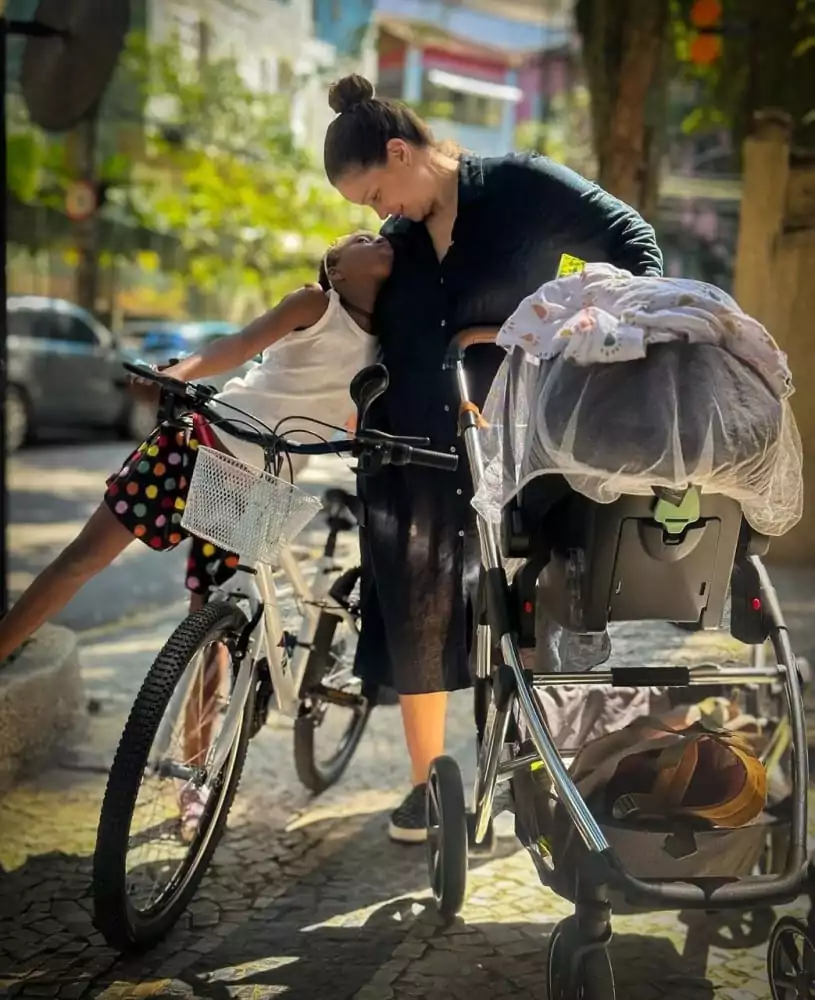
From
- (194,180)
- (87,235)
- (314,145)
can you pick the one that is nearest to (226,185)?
(194,180)

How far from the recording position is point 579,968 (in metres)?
2.07

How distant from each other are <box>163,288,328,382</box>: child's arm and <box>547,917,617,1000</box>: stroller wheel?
5.01ft

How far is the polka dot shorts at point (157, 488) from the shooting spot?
280 centimetres

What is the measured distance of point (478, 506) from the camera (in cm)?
236

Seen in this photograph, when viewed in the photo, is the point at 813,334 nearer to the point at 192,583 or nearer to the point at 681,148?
the point at 192,583

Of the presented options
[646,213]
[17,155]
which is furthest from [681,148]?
[17,155]

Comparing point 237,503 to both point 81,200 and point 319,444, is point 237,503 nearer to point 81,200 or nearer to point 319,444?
point 319,444

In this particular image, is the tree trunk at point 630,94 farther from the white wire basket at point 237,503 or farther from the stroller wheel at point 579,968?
the stroller wheel at point 579,968

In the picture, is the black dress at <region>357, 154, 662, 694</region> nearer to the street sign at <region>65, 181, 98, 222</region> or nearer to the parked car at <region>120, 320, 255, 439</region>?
the parked car at <region>120, 320, 255, 439</region>

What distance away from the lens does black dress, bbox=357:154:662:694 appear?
277 centimetres

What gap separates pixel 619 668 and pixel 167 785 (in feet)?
3.96

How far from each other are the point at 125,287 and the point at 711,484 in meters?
17.5

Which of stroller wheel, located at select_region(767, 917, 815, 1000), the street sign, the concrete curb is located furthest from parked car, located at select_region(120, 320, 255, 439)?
stroller wheel, located at select_region(767, 917, 815, 1000)

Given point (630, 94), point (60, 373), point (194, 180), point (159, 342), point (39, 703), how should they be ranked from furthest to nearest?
point (194, 180)
point (159, 342)
point (60, 373)
point (630, 94)
point (39, 703)
